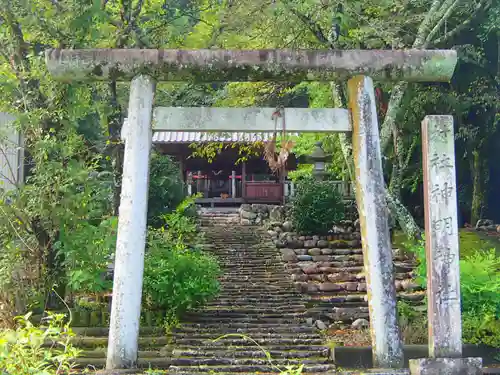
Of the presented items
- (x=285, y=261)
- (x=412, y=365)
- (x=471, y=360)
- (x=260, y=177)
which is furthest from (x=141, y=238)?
(x=260, y=177)

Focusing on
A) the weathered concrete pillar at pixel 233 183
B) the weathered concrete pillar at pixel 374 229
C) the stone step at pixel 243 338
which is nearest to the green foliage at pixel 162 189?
the stone step at pixel 243 338

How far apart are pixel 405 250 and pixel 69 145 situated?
981cm

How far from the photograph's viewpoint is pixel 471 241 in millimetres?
15875

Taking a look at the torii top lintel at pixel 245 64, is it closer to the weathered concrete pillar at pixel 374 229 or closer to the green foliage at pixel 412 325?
the weathered concrete pillar at pixel 374 229

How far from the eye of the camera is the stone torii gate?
6.56 metres

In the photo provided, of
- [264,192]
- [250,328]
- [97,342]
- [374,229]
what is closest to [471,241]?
[250,328]

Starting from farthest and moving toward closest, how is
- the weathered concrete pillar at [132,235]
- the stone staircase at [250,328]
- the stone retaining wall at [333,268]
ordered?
the stone retaining wall at [333,268] < the stone staircase at [250,328] < the weathered concrete pillar at [132,235]

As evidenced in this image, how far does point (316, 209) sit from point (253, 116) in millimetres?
10210

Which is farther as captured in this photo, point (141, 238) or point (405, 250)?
point (405, 250)

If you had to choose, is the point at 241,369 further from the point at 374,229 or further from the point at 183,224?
the point at 183,224

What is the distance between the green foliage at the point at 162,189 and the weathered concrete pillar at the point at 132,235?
352 inches

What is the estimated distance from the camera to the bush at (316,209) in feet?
55.4

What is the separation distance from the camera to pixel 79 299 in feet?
33.3

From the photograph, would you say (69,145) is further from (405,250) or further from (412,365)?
(405,250)
